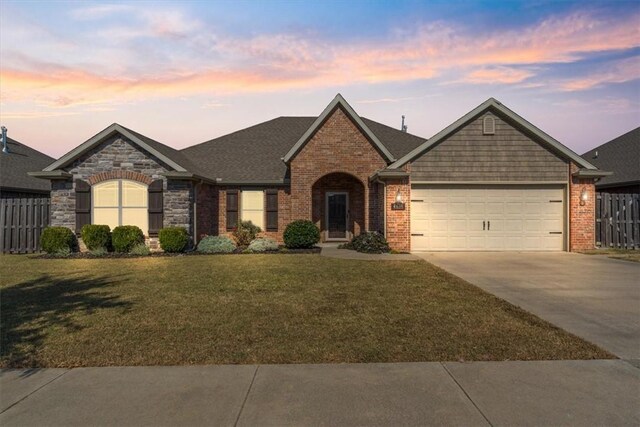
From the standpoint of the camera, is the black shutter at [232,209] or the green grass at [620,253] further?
the black shutter at [232,209]

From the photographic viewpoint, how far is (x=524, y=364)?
15.0ft

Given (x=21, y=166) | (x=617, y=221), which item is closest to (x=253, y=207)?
(x=21, y=166)

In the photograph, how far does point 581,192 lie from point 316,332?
1485 centimetres

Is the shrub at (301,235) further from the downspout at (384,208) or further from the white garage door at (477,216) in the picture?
the white garage door at (477,216)

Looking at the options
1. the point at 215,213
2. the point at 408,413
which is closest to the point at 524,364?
the point at 408,413

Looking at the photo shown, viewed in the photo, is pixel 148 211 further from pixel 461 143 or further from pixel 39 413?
pixel 39 413

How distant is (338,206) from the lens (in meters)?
20.5

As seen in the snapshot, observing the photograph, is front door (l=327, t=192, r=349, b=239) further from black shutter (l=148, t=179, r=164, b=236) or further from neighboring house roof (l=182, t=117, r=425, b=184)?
black shutter (l=148, t=179, r=164, b=236)

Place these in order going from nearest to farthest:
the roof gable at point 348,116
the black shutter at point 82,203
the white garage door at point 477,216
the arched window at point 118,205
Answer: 1. the white garage door at point 477,216
2. the black shutter at point 82,203
3. the arched window at point 118,205
4. the roof gable at point 348,116

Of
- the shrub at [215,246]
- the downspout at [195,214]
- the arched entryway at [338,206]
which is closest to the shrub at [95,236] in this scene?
the downspout at [195,214]

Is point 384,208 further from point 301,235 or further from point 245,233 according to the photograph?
point 245,233

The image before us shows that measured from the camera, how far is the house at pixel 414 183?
16.0 metres

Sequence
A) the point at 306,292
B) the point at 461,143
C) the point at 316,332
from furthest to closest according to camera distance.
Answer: the point at 461,143, the point at 306,292, the point at 316,332

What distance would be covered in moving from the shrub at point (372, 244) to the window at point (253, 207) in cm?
558
